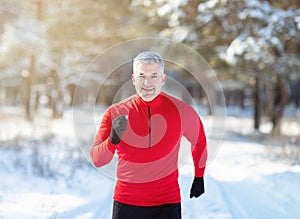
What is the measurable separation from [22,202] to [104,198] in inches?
49.1

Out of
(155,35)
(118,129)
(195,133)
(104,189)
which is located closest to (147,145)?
(118,129)

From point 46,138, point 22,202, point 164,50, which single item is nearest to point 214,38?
point 164,50

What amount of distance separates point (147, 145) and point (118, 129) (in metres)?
0.24

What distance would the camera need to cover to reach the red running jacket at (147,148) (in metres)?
2.37

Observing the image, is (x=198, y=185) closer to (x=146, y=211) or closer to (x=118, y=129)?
(x=146, y=211)

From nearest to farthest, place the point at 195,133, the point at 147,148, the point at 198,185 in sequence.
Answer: the point at 147,148 → the point at 195,133 → the point at 198,185

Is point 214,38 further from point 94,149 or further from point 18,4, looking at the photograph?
point 94,149

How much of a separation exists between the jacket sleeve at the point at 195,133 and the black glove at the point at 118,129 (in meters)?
0.45

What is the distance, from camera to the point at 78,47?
61.6 feet

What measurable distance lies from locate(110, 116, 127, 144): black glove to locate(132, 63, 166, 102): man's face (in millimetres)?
238

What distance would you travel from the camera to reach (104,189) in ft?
20.2

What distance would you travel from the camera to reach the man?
237 centimetres

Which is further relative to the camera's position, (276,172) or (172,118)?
(276,172)

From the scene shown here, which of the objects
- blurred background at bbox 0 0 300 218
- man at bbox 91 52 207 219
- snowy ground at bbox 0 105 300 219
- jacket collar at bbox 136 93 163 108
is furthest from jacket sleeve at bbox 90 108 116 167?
snowy ground at bbox 0 105 300 219
